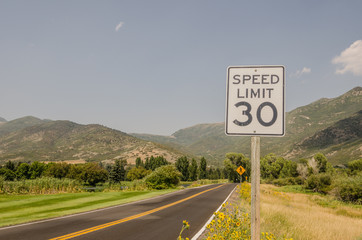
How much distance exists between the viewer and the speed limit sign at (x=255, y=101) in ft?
10.1

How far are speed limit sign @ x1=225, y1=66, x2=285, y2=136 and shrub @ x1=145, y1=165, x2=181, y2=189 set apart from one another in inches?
1329

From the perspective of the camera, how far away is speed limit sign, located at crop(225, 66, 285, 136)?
3064 mm

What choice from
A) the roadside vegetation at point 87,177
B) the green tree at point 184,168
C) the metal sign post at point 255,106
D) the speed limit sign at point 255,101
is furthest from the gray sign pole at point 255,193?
the green tree at point 184,168

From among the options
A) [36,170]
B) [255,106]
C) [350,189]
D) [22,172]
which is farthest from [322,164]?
[22,172]

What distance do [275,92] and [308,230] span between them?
6472mm

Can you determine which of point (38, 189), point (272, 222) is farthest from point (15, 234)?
point (38, 189)

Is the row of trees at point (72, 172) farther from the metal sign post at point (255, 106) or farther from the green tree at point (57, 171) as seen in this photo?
the metal sign post at point (255, 106)

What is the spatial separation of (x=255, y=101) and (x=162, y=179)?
113 ft

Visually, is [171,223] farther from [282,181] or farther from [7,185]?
[282,181]

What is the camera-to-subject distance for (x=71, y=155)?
546 ft

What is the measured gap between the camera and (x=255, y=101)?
315 cm

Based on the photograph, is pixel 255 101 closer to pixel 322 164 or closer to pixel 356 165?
pixel 322 164

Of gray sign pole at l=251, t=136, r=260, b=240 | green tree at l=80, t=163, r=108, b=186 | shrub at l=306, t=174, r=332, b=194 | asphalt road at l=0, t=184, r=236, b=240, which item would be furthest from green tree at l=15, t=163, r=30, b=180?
gray sign pole at l=251, t=136, r=260, b=240

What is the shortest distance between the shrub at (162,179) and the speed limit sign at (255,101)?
33.8 m
